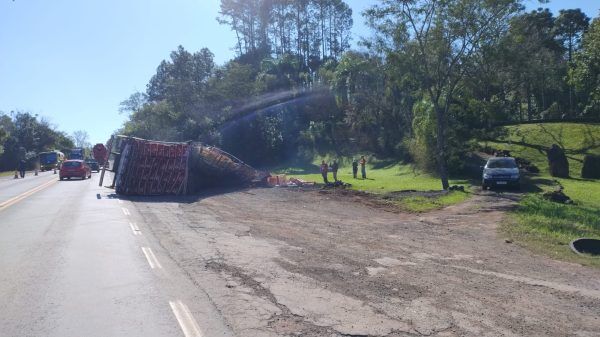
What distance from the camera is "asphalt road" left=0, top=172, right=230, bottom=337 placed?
638cm

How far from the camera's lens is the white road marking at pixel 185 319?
6.11 metres

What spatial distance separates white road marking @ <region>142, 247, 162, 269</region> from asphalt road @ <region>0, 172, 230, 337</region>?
2 cm

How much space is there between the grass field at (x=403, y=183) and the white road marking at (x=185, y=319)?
46.6ft

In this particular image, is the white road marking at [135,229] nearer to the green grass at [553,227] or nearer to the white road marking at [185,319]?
the white road marking at [185,319]

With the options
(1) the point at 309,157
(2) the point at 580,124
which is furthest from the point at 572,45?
(1) the point at 309,157

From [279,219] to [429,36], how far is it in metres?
13.6

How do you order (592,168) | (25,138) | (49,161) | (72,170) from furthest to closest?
(25,138) < (49,161) < (72,170) < (592,168)

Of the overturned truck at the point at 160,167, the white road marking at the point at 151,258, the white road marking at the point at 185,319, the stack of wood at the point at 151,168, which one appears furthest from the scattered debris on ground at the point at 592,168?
the white road marking at the point at 185,319

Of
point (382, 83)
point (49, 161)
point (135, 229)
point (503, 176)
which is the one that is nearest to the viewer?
point (135, 229)

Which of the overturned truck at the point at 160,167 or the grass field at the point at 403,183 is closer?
the grass field at the point at 403,183

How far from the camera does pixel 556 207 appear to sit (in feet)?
58.5

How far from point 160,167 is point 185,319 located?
66.8 feet

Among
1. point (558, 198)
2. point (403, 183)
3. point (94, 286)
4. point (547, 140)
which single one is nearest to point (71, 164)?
point (403, 183)

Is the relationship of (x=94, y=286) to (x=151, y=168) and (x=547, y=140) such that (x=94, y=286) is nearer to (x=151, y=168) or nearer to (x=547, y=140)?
(x=151, y=168)
